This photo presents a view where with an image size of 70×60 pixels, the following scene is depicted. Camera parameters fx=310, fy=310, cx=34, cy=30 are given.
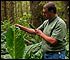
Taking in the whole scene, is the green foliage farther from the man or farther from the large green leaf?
the man

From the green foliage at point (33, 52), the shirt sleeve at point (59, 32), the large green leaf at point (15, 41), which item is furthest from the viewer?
the green foliage at point (33, 52)

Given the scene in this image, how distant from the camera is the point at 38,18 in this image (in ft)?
33.9

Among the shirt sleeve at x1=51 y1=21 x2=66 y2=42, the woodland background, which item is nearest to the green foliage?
the woodland background

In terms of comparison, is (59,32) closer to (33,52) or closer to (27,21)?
(33,52)

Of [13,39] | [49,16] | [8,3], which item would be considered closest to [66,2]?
[8,3]

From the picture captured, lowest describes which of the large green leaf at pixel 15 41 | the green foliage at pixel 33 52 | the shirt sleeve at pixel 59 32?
the green foliage at pixel 33 52

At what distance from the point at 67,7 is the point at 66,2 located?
23cm

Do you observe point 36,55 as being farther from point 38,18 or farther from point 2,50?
point 38,18

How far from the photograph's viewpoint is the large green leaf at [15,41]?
6.14m

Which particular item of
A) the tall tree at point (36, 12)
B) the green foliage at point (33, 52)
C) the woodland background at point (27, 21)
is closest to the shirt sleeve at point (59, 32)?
the woodland background at point (27, 21)

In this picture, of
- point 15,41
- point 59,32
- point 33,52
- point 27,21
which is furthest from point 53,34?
point 27,21

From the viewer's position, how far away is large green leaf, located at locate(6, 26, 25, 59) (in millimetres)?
6139

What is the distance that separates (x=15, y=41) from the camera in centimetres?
618

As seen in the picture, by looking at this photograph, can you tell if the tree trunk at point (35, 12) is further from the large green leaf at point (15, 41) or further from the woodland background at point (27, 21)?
the large green leaf at point (15, 41)
